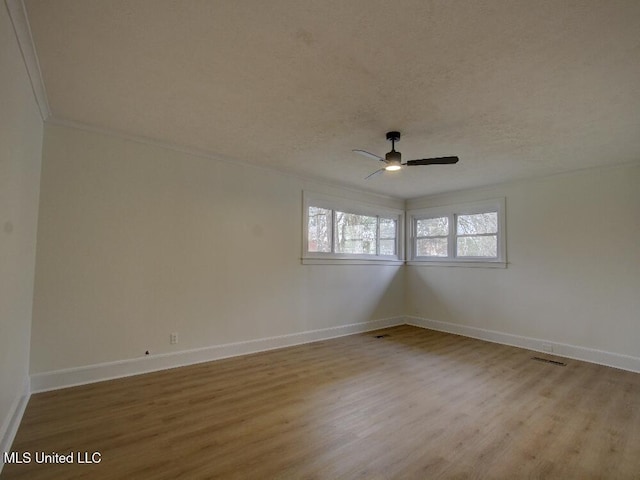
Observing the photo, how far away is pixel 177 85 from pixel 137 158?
148 cm

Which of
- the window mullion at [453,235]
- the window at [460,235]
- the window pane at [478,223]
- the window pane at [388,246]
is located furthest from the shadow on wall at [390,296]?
the window pane at [478,223]

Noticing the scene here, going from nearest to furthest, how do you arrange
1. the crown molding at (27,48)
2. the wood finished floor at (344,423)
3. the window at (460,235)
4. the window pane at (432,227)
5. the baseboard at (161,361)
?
the crown molding at (27,48) < the wood finished floor at (344,423) < the baseboard at (161,361) < the window at (460,235) < the window pane at (432,227)

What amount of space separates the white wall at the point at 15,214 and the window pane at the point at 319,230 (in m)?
3.37

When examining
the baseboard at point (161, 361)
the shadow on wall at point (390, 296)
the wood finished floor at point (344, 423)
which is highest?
the shadow on wall at point (390, 296)

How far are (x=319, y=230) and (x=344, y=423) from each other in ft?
10.6

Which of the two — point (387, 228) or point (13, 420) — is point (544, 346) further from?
point (13, 420)

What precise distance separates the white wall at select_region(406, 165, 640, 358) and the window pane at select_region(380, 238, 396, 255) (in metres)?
1.43

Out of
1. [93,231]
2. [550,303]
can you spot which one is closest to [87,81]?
[93,231]

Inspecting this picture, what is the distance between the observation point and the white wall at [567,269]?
4082mm

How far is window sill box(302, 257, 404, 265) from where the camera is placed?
16.9ft

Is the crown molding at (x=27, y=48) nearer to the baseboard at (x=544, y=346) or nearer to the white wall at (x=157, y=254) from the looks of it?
the white wall at (x=157, y=254)

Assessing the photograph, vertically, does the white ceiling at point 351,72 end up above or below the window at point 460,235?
above

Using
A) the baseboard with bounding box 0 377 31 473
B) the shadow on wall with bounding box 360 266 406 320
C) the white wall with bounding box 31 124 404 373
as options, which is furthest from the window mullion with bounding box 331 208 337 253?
the baseboard with bounding box 0 377 31 473

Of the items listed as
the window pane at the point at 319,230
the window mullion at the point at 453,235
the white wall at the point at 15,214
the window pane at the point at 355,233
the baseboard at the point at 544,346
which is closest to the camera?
the white wall at the point at 15,214
